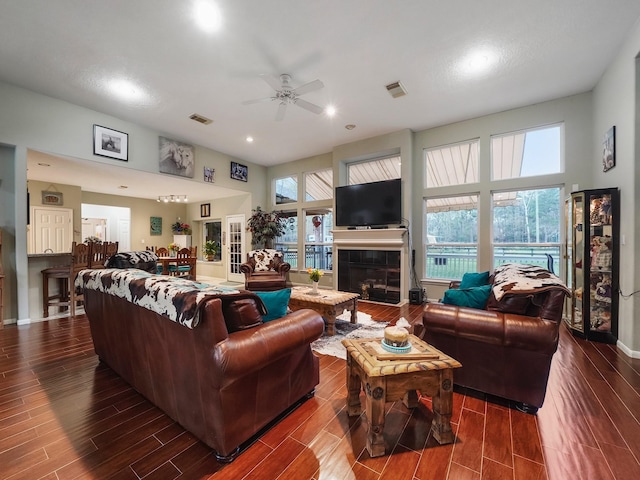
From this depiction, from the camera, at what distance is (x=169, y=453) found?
1.50m

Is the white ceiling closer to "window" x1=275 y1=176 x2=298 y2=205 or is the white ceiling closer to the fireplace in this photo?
the fireplace

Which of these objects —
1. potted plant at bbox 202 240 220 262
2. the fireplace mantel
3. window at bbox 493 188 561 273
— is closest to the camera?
window at bbox 493 188 561 273

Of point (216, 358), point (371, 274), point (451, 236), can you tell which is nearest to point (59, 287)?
point (216, 358)

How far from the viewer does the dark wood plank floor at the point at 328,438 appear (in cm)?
138

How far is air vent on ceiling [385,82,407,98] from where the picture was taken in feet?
11.9

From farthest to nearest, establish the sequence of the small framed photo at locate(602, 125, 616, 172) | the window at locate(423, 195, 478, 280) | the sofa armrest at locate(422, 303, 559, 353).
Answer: the window at locate(423, 195, 478, 280) < the small framed photo at locate(602, 125, 616, 172) < the sofa armrest at locate(422, 303, 559, 353)

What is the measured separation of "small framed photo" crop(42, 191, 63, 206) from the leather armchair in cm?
510

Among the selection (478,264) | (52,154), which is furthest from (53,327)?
(478,264)

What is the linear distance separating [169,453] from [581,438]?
7.88 feet

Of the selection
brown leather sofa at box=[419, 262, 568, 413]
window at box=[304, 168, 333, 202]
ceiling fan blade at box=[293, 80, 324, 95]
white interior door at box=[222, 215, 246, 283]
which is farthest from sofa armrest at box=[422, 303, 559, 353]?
white interior door at box=[222, 215, 246, 283]

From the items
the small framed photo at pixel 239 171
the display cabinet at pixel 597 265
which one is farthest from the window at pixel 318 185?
the display cabinet at pixel 597 265

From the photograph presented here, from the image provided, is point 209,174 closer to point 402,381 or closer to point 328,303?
point 328,303

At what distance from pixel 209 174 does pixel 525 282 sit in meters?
5.91

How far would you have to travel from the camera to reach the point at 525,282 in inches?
77.4
